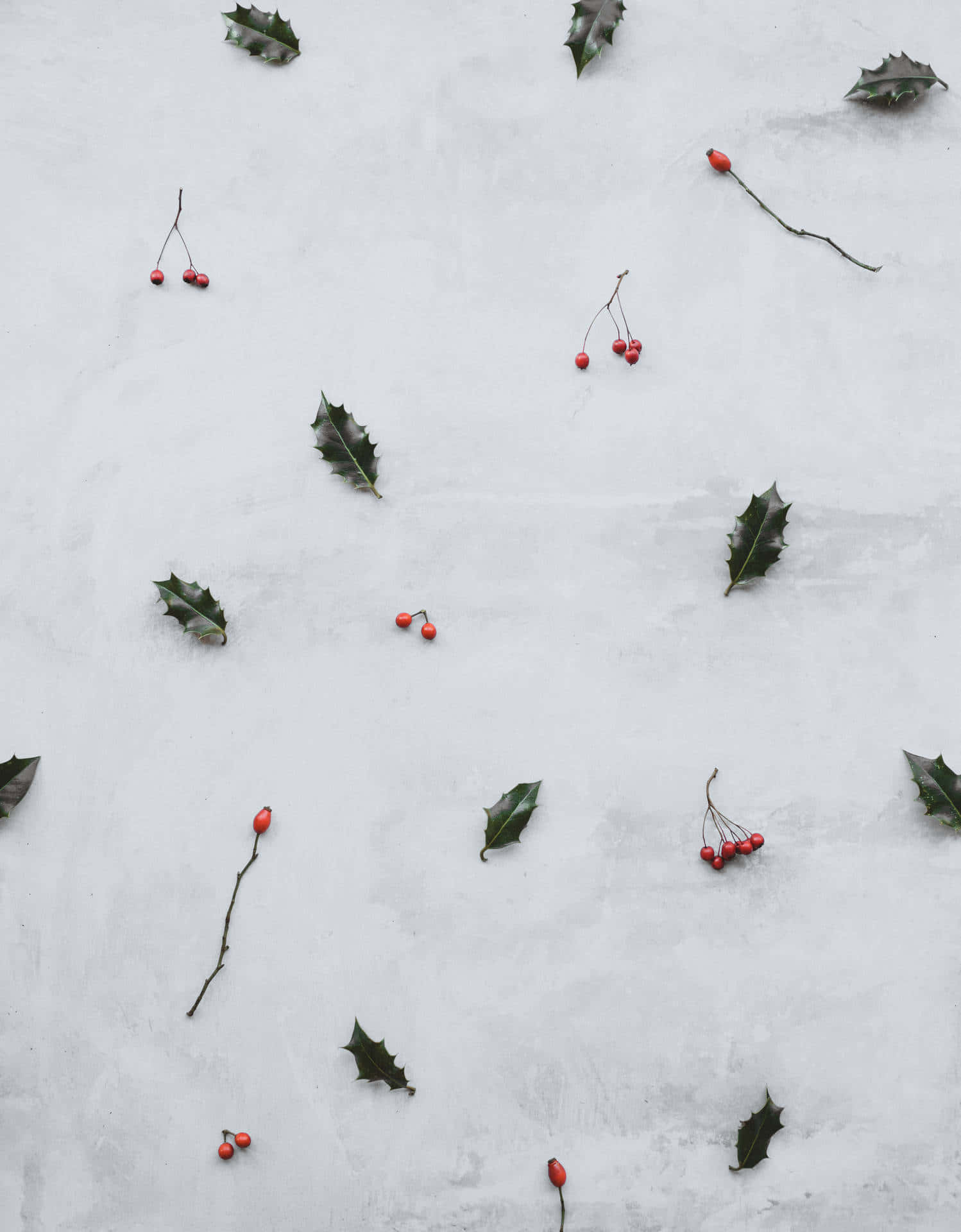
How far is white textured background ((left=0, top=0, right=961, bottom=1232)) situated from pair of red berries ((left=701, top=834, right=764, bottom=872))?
0.05 meters

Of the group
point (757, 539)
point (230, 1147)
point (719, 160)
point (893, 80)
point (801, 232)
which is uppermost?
point (893, 80)

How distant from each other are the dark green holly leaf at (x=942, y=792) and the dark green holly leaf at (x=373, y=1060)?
1.26 meters

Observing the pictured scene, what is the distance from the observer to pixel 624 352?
6.70ft

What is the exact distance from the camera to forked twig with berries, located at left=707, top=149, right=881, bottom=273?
2068 millimetres

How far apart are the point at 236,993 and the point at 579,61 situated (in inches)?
89.3

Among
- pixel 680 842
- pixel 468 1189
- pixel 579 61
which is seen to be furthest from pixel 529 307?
pixel 468 1189

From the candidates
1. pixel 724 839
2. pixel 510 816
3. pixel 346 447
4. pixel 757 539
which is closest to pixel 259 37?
pixel 346 447

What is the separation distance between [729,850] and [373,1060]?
868 mm

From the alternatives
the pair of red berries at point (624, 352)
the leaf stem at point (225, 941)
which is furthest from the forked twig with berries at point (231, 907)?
the pair of red berries at point (624, 352)

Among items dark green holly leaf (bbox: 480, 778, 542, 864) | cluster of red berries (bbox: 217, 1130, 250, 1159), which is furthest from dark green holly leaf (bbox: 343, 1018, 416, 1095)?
dark green holly leaf (bbox: 480, 778, 542, 864)

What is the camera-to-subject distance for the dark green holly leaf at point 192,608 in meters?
1.96

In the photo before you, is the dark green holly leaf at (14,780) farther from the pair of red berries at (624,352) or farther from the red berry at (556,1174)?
the pair of red berries at (624,352)

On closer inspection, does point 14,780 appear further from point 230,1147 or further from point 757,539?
point 757,539

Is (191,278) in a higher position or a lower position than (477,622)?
higher
